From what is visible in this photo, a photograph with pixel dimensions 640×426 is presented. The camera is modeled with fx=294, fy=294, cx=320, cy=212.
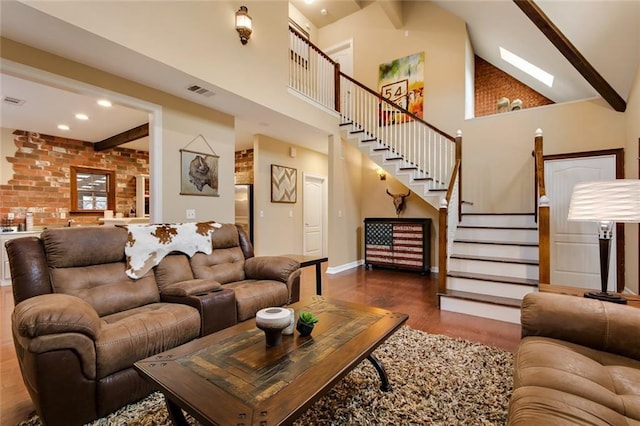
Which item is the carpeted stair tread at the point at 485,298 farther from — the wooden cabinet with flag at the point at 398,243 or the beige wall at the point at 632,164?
the wooden cabinet with flag at the point at 398,243

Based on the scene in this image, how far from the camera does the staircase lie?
10.3 ft

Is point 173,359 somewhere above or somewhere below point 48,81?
below

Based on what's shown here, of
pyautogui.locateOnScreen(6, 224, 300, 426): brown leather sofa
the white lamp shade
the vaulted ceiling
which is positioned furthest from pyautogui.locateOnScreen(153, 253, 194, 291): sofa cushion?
the white lamp shade

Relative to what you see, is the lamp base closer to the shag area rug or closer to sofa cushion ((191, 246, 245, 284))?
the shag area rug

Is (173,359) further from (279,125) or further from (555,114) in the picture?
(555,114)

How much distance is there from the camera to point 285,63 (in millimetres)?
4156

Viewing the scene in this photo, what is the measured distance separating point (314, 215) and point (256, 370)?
5.68 meters

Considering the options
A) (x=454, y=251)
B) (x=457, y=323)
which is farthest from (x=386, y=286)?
(x=457, y=323)

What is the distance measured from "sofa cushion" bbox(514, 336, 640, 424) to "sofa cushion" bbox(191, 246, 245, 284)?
7.90ft

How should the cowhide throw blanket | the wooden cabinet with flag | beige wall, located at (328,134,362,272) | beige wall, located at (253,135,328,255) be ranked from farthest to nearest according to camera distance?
beige wall, located at (253,135,328,255) < beige wall, located at (328,134,362,272) < the wooden cabinet with flag < the cowhide throw blanket

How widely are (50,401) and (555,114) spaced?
626 cm

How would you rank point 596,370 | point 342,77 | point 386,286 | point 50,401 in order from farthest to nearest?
point 342,77 → point 386,286 → point 50,401 → point 596,370

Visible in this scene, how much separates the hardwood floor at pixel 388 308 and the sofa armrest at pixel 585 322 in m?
0.99

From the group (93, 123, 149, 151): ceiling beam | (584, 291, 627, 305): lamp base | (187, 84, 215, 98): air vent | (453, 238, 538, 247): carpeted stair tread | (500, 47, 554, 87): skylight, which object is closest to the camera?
(584, 291, 627, 305): lamp base
